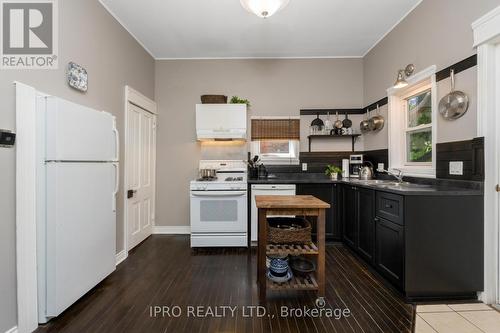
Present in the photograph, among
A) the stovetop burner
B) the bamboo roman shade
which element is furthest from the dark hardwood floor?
the bamboo roman shade

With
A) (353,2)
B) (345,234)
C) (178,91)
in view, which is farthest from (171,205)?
(353,2)

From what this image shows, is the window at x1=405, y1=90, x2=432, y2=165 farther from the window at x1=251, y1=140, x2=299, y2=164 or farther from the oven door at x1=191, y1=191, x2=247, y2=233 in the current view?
the oven door at x1=191, y1=191, x2=247, y2=233

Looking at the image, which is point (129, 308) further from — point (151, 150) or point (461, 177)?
point (461, 177)

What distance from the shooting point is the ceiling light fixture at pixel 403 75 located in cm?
269

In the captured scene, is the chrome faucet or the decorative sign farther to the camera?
the chrome faucet

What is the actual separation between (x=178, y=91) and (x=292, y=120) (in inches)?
79.1

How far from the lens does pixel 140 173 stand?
3.63 meters

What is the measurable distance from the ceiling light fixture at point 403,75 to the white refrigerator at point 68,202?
123 inches

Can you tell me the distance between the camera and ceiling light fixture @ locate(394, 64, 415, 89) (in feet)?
8.84

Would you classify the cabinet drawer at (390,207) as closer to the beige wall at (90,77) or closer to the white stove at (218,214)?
the white stove at (218,214)

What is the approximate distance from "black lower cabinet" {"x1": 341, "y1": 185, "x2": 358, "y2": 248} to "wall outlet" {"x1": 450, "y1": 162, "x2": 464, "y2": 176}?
1031mm

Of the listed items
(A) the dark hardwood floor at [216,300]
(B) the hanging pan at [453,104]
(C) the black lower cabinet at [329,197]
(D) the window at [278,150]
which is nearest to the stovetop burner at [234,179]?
(D) the window at [278,150]

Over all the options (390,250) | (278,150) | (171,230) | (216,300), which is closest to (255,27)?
(278,150)

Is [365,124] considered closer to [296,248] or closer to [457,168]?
[457,168]
